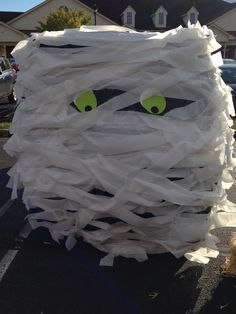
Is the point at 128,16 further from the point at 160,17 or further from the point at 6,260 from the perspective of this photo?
the point at 6,260

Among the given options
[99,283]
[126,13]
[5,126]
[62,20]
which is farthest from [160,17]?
[99,283]

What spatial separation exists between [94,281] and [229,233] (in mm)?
1607

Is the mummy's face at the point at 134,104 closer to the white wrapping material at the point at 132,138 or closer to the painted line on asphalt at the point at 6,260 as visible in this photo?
the white wrapping material at the point at 132,138

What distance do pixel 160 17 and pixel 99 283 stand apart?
5290 cm

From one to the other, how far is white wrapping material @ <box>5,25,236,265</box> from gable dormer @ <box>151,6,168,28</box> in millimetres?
51705

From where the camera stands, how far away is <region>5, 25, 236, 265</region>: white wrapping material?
3.70m

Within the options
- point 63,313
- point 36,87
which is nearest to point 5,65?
point 36,87

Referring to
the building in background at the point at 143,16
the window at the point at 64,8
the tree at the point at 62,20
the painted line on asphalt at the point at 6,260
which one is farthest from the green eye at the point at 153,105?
the window at the point at 64,8

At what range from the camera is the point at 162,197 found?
12.1 feet

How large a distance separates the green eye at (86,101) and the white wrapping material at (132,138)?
0.04 metres

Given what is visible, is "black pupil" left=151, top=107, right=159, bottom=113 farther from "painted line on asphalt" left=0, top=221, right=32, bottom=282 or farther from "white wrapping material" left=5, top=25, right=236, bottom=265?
"painted line on asphalt" left=0, top=221, right=32, bottom=282

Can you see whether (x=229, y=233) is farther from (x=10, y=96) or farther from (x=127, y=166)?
(x=10, y=96)

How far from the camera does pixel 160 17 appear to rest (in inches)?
2126

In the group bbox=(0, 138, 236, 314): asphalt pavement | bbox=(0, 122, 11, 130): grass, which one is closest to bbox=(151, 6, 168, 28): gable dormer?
bbox=(0, 122, 11, 130): grass
